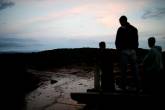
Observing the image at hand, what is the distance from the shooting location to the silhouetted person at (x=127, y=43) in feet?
20.7

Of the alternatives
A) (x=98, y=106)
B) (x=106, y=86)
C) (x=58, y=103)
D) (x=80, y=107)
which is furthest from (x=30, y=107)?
(x=106, y=86)

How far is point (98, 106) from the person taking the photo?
719 centimetres

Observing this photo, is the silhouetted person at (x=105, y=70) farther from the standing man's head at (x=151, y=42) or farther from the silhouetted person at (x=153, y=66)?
the standing man's head at (x=151, y=42)

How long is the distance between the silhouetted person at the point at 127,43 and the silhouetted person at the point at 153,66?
0.33m

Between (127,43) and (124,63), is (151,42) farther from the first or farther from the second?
(124,63)

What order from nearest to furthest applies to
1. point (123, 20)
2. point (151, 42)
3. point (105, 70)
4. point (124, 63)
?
point (151, 42), point (123, 20), point (124, 63), point (105, 70)

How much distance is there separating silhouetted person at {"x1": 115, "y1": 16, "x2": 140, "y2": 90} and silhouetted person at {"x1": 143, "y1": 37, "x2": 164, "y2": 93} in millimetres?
330

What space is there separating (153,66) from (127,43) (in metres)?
0.96

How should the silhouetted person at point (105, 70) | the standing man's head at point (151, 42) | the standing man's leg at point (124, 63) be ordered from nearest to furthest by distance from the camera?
the standing man's head at point (151, 42) < the standing man's leg at point (124, 63) < the silhouetted person at point (105, 70)

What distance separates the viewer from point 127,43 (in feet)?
20.7

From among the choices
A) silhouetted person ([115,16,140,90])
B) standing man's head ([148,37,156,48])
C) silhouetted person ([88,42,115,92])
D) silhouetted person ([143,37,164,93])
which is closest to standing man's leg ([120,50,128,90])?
silhouetted person ([115,16,140,90])

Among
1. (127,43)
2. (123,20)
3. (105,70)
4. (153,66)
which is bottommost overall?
(105,70)

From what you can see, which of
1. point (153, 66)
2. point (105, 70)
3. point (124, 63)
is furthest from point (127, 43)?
point (105, 70)

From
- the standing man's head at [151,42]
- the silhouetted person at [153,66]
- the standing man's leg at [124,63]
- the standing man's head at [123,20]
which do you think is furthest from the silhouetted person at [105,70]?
the standing man's head at [151,42]
